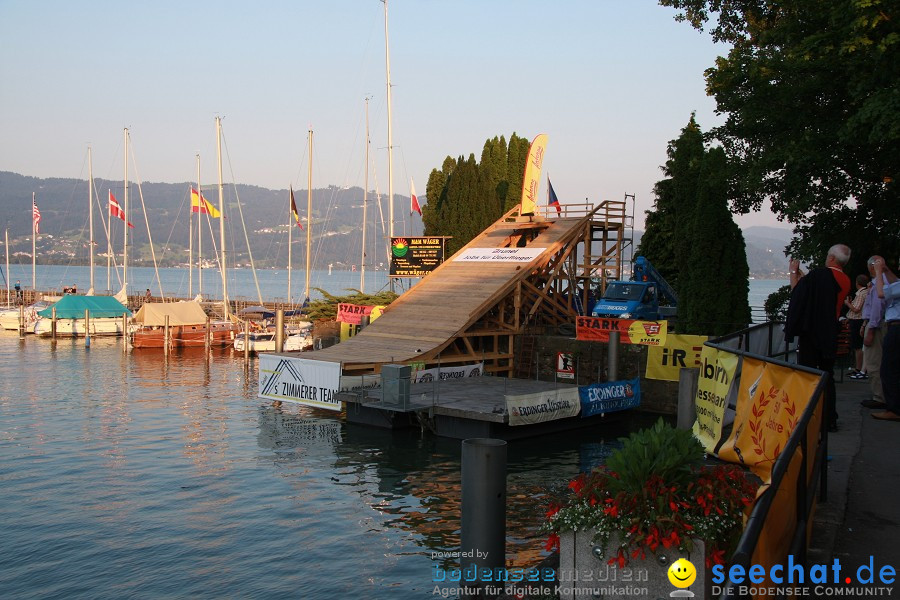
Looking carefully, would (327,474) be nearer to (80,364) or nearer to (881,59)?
(881,59)

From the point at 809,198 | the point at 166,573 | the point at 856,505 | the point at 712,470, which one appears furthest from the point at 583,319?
the point at 712,470

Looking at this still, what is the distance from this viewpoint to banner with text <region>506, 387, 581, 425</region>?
2375cm

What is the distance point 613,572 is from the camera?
6.31 metres

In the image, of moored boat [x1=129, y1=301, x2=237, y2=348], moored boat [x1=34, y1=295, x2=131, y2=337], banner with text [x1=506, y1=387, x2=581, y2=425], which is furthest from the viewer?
moored boat [x1=34, y1=295, x2=131, y2=337]

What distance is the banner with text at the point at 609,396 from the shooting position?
26516mm

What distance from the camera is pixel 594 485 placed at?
6.46 m

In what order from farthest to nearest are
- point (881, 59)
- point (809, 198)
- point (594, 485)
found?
point (809, 198) < point (881, 59) < point (594, 485)

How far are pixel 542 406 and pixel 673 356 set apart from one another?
6.80 metres

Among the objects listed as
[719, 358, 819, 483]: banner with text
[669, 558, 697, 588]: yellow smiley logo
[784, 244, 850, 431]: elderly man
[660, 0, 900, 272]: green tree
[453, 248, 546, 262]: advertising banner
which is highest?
[660, 0, 900, 272]: green tree

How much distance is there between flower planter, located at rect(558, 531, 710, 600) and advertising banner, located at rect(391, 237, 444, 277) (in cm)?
3783

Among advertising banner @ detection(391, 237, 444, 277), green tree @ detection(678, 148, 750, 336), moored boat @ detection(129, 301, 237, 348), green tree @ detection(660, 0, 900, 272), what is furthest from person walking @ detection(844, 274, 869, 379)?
moored boat @ detection(129, 301, 237, 348)

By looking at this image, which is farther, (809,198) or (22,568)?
(809,198)

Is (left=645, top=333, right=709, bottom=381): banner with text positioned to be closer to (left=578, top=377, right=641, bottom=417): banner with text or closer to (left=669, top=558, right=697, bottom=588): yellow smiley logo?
(left=578, top=377, right=641, bottom=417): banner with text

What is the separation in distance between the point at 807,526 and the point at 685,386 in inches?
248
